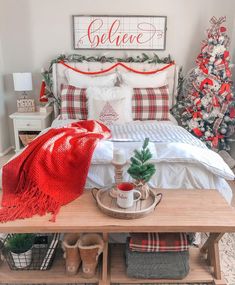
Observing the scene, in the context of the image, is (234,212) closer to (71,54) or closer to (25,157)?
(25,157)

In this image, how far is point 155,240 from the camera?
5.01ft

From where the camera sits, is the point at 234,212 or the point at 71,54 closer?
the point at 234,212

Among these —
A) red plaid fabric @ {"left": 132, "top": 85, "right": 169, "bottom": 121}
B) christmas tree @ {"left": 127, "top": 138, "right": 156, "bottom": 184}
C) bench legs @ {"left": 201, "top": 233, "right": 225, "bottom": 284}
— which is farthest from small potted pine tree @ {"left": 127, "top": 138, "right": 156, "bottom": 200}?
red plaid fabric @ {"left": 132, "top": 85, "right": 169, "bottom": 121}

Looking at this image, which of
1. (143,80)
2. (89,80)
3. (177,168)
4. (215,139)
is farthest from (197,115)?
(177,168)

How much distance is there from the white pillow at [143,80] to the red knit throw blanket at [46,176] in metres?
1.44

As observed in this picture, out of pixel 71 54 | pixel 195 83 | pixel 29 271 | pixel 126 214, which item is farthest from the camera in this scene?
pixel 71 54

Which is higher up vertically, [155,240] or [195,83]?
[195,83]

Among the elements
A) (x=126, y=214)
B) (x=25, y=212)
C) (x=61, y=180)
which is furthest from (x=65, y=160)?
(x=126, y=214)

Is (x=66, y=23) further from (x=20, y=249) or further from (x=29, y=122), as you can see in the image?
(x=20, y=249)

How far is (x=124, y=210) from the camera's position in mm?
1453

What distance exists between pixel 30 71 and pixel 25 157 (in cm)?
207

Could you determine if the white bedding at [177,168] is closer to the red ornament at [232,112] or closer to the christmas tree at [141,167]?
the christmas tree at [141,167]

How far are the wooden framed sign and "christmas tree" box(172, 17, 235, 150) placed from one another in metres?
0.60

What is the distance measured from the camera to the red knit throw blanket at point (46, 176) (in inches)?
61.0
